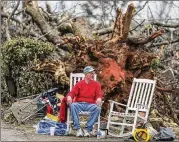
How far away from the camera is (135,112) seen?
29.0 feet

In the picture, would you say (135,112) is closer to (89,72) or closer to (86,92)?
(86,92)

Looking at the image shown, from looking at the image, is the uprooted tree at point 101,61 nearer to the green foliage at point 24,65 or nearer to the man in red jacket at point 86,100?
the green foliage at point 24,65

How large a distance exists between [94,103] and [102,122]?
1.40m

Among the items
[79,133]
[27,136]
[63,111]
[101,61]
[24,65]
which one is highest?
[101,61]

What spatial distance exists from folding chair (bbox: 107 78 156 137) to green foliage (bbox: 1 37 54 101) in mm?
2558

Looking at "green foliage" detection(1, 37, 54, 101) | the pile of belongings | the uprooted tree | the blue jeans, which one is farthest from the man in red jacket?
"green foliage" detection(1, 37, 54, 101)

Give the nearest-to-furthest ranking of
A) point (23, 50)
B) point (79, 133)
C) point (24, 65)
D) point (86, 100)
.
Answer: point (79, 133)
point (86, 100)
point (23, 50)
point (24, 65)

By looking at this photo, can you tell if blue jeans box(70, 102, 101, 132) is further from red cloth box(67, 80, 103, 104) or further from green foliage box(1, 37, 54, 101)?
green foliage box(1, 37, 54, 101)

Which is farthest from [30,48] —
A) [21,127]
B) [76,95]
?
[76,95]

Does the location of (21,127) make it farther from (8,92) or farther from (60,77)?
(8,92)

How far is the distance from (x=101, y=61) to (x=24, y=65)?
2.37 m

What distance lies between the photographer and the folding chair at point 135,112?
8742 millimetres

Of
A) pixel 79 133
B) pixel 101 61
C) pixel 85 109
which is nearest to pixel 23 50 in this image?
pixel 101 61

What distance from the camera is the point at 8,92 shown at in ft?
40.7
